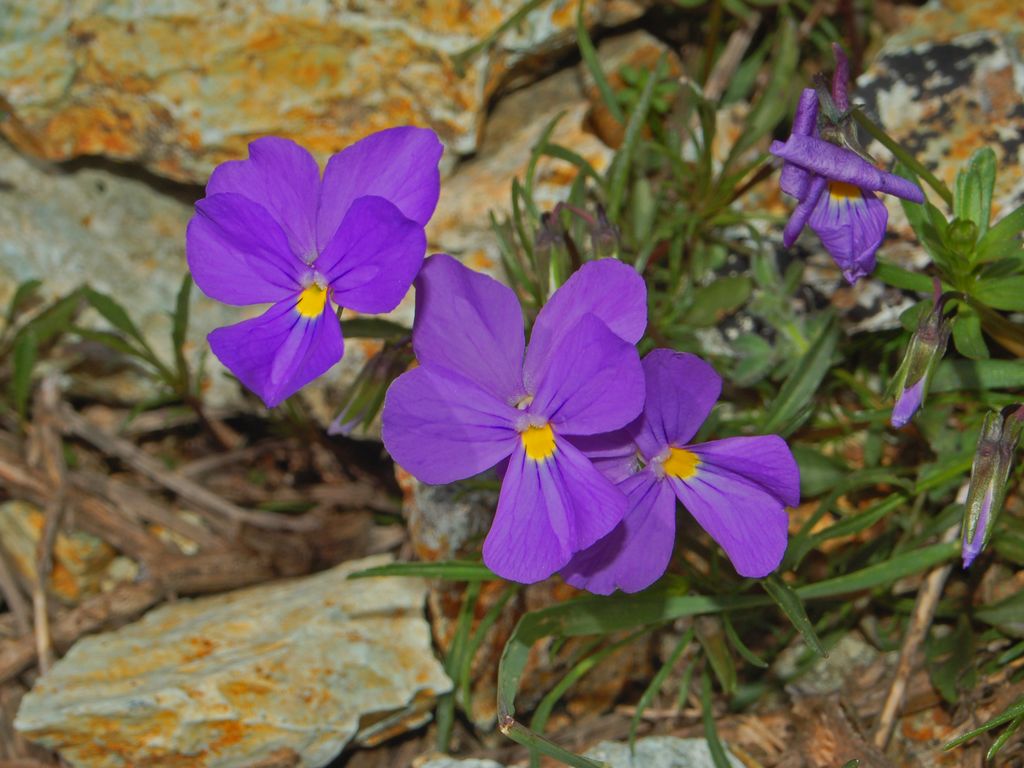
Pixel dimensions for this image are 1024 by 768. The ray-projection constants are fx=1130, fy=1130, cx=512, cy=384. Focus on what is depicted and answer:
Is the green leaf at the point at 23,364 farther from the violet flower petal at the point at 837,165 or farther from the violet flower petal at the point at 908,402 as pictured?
the violet flower petal at the point at 908,402

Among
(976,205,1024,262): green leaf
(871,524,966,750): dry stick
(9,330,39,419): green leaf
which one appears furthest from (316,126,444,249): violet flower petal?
(9,330,39,419): green leaf

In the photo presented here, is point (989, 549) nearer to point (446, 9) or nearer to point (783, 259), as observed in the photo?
point (783, 259)

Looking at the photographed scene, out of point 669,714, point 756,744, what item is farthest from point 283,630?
point 756,744

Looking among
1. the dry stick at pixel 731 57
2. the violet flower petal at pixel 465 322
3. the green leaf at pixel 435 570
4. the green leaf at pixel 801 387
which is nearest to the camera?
the violet flower petal at pixel 465 322

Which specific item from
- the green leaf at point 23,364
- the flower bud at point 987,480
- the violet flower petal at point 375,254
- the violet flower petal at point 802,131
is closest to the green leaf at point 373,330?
the violet flower petal at point 375,254

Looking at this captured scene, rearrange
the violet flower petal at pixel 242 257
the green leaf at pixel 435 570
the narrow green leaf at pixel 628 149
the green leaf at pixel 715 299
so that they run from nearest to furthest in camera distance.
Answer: the violet flower petal at pixel 242 257 < the green leaf at pixel 435 570 < the narrow green leaf at pixel 628 149 < the green leaf at pixel 715 299

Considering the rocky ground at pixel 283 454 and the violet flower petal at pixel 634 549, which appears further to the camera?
the rocky ground at pixel 283 454

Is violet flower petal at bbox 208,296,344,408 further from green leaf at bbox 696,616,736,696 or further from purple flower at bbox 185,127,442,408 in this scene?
green leaf at bbox 696,616,736,696

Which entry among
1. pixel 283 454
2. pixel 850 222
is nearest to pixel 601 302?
pixel 850 222
